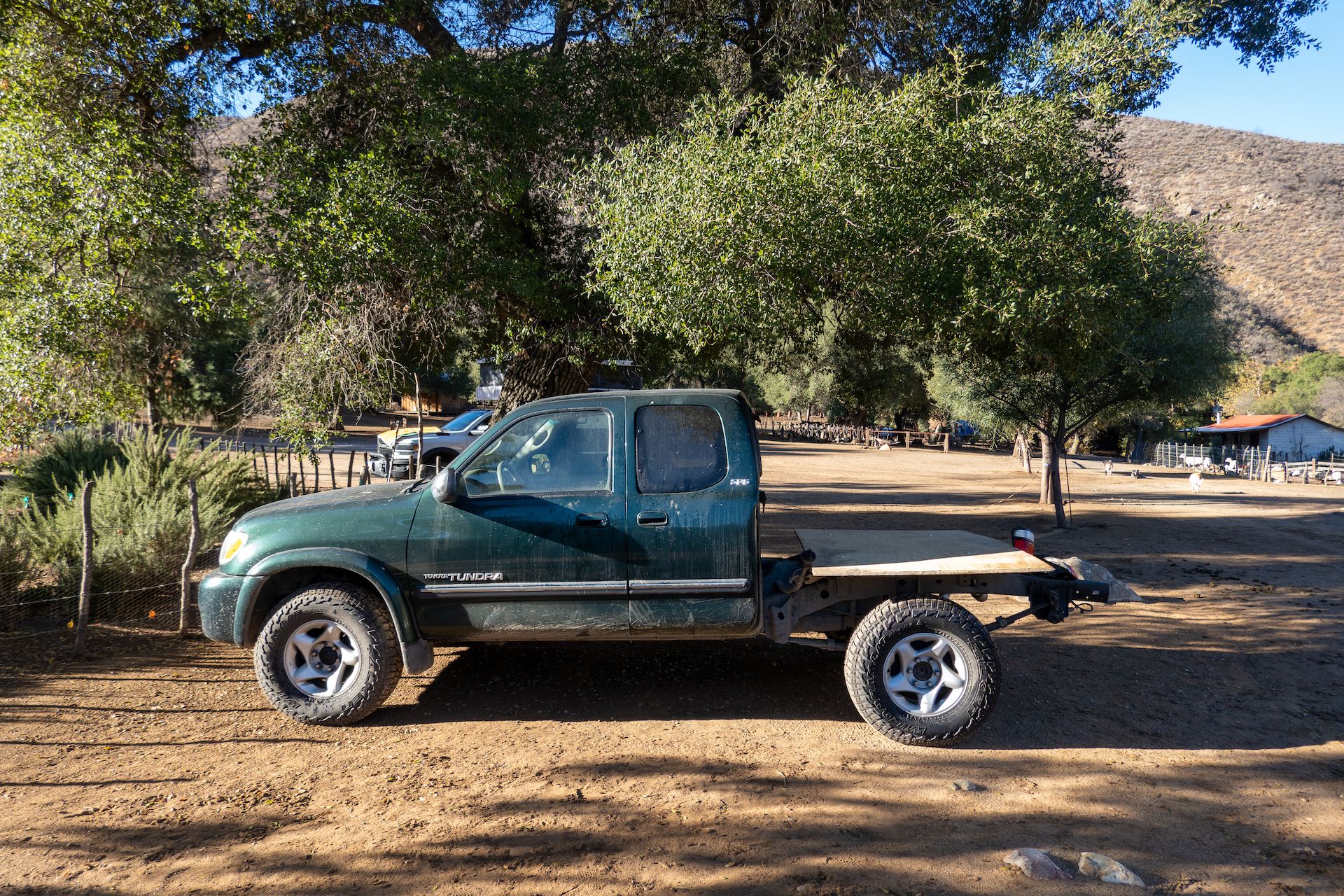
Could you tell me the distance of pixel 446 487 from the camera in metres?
4.78

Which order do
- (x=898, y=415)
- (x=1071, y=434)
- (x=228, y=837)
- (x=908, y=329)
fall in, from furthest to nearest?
(x=898, y=415)
(x=1071, y=434)
(x=908, y=329)
(x=228, y=837)

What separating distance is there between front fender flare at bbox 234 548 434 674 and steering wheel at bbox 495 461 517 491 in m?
0.80

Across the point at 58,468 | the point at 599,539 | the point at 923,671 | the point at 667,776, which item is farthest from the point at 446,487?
the point at 58,468

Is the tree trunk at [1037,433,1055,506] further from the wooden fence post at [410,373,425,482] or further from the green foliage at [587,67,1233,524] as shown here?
the wooden fence post at [410,373,425,482]

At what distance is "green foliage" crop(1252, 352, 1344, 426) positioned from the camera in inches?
2625

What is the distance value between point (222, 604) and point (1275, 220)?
10901 cm

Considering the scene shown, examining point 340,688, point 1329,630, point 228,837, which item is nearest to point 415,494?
point 340,688

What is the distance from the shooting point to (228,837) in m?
3.72

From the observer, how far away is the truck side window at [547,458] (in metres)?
5.00

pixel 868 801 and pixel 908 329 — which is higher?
pixel 908 329

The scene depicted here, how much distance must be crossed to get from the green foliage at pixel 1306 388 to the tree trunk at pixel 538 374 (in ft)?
242

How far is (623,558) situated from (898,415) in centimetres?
6251

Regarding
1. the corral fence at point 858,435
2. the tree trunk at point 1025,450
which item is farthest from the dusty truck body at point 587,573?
the corral fence at point 858,435

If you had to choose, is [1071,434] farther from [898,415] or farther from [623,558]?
[898,415]
